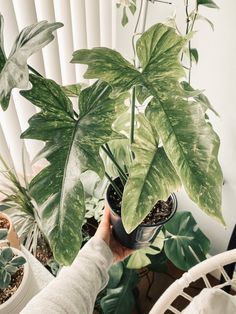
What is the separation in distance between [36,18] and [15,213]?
2.17ft

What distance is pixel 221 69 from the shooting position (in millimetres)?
999

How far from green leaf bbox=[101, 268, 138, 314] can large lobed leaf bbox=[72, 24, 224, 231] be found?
755 mm

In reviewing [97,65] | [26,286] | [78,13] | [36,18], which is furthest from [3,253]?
[78,13]

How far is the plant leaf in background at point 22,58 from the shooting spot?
16.2 inches

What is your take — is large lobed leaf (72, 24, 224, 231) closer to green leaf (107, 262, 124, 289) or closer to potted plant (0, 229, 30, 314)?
potted plant (0, 229, 30, 314)

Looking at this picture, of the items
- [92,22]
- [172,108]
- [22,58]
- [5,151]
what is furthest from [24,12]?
[172,108]

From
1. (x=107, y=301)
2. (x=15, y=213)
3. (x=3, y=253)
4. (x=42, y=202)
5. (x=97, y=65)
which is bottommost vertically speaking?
(x=107, y=301)

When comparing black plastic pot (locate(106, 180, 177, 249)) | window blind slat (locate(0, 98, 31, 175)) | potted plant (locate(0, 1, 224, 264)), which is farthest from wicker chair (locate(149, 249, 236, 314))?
window blind slat (locate(0, 98, 31, 175))

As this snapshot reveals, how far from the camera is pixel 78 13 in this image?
1.05 metres

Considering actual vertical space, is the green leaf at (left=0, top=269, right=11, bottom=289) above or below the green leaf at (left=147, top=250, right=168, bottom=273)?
above

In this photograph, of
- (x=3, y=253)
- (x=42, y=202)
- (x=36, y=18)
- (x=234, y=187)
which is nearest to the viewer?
(x=42, y=202)

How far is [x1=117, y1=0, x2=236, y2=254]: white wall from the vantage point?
933mm

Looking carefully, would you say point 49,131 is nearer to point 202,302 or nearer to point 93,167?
point 93,167

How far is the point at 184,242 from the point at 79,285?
573 millimetres
